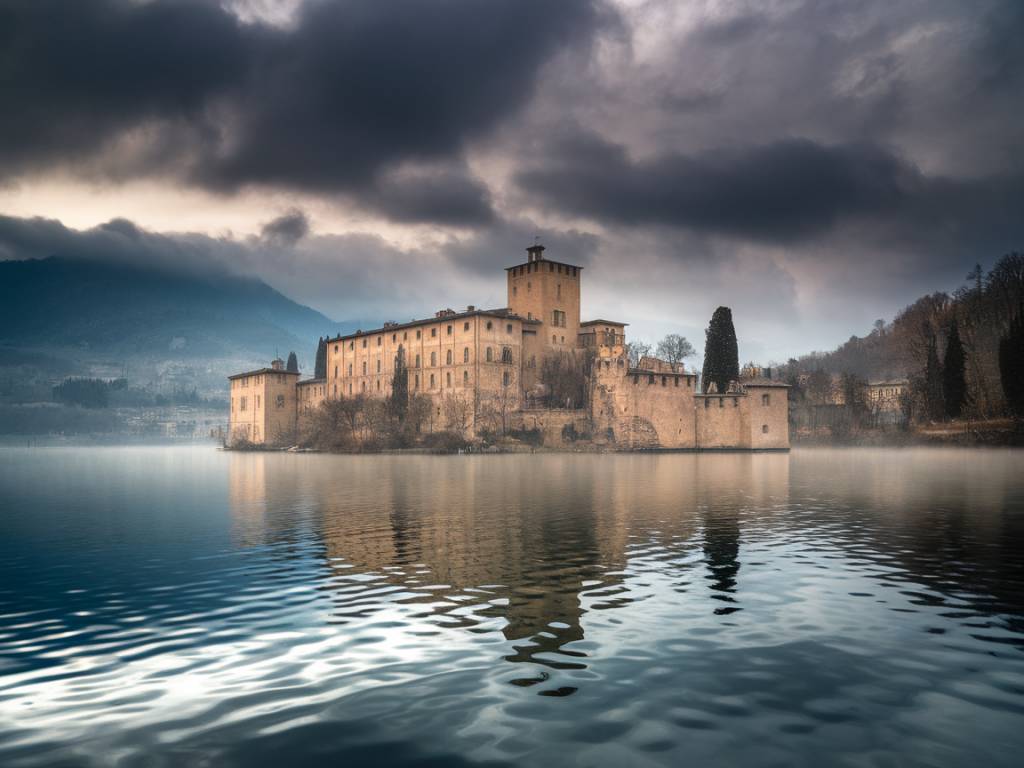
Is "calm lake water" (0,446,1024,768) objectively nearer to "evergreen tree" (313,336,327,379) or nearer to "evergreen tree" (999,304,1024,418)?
"evergreen tree" (999,304,1024,418)

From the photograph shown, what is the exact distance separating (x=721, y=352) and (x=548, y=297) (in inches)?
740

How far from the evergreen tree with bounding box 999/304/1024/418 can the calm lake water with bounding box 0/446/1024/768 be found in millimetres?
44781

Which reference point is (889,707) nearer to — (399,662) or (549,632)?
(549,632)

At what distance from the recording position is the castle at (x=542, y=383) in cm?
7269

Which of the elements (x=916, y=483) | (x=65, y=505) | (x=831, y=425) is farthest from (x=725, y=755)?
(x=831, y=425)

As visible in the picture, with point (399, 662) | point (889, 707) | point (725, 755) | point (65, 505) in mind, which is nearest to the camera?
point (725, 755)

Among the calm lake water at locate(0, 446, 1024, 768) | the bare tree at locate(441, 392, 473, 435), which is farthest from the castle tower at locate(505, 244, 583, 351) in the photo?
the calm lake water at locate(0, 446, 1024, 768)

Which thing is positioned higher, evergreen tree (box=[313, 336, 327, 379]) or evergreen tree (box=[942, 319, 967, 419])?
evergreen tree (box=[313, 336, 327, 379])

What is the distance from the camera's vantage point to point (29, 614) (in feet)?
32.9

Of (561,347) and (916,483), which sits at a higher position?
(561,347)

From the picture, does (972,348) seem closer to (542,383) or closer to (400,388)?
(542,383)

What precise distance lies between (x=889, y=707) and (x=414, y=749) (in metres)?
3.85

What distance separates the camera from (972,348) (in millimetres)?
64938

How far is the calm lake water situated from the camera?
594 centimetres
